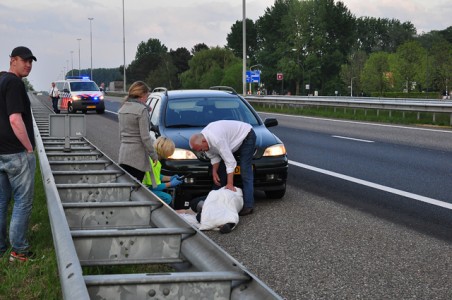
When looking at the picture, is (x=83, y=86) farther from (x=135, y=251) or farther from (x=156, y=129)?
(x=135, y=251)

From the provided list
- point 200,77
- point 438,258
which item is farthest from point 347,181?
point 200,77

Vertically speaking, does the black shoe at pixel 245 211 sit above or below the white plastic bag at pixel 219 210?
below

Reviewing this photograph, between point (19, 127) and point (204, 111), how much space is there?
14.7 ft

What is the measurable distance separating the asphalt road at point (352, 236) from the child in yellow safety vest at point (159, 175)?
35.9 inches

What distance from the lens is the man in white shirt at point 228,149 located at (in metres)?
7.45

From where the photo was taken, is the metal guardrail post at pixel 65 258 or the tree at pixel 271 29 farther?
the tree at pixel 271 29

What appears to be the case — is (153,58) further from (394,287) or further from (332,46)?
(394,287)

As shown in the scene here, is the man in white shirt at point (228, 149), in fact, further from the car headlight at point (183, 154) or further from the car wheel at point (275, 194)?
the car wheel at point (275, 194)

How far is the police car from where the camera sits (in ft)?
111

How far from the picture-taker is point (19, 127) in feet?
17.7

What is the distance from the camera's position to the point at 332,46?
120250 mm

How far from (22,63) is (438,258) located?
4.15 m

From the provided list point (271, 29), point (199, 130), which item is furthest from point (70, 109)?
point (271, 29)

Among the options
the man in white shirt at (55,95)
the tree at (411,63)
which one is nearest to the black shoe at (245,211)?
the man in white shirt at (55,95)
